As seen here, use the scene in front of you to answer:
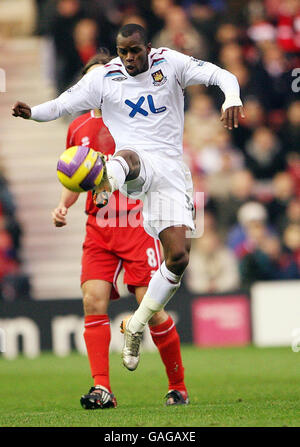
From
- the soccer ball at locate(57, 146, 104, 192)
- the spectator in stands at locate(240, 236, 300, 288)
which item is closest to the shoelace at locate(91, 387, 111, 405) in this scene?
the soccer ball at locate(57, 146, 104, 192)

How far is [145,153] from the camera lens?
7141 millimetres

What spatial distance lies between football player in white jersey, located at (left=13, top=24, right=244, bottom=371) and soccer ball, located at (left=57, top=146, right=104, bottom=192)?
1.97 feet

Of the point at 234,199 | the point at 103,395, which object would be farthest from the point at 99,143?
the point at 234,199

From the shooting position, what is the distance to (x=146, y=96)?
23.7 feet

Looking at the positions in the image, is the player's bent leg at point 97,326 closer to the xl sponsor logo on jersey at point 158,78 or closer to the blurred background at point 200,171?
the xl sponsor logo on jersey at point 158,78

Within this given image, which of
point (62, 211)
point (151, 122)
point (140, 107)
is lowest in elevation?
point (62, 211)

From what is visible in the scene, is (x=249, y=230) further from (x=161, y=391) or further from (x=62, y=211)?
(x=62, y=211)

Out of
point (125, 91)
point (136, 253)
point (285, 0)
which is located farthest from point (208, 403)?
point (285, 0)

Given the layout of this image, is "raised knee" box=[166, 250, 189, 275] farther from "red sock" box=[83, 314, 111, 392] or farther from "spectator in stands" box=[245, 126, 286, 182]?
"spectator in stands" box=[245, 126, 286, 182]

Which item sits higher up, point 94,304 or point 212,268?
point 212,268

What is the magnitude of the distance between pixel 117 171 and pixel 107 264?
1.36 metres

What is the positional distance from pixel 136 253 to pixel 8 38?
11205mm

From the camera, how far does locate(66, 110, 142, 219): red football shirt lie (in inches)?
309
